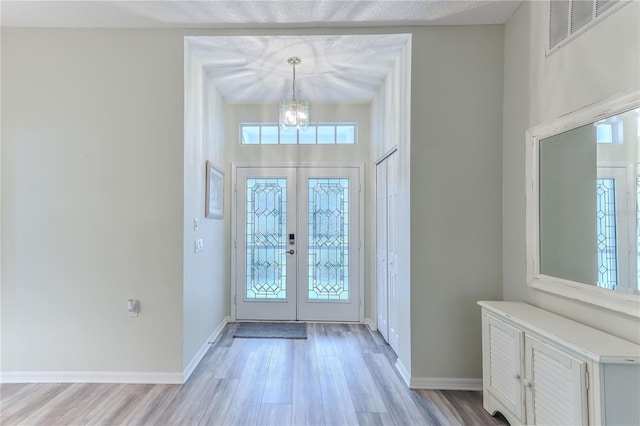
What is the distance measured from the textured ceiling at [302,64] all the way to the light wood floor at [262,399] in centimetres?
276

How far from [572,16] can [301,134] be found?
9.20ft

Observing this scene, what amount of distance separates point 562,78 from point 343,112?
2483mm

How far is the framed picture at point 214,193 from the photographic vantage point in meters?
3.20

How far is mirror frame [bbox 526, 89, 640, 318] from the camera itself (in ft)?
4.99

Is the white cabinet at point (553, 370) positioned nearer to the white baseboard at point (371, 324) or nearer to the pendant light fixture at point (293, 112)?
the white baseboard at point (371, 324)

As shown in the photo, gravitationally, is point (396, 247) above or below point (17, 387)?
above

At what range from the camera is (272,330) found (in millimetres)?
3758

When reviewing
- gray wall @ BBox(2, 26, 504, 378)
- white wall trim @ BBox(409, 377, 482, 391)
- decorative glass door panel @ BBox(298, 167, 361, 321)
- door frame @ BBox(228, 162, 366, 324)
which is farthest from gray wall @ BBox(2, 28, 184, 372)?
white wall trim @ BBox(409, 377, 482, 391)

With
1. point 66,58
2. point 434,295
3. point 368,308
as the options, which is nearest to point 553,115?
point 434,295

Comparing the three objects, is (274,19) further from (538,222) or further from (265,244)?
(265,244)

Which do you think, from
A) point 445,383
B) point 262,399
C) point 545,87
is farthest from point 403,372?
point 545,87

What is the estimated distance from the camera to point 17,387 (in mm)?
2486

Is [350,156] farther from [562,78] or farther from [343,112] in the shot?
[562,78]

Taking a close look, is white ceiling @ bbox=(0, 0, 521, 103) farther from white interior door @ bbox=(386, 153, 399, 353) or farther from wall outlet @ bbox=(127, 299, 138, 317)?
wall outlet @ bbox=(127, 299, 138, 317)
